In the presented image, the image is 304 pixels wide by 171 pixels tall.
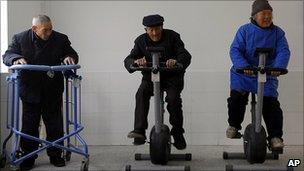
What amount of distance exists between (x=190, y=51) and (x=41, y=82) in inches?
71.7

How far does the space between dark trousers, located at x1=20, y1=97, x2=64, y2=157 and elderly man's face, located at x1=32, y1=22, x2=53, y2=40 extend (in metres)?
0.57

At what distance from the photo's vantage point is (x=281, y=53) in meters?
3.84

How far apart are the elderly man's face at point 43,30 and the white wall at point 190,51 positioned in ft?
3.91

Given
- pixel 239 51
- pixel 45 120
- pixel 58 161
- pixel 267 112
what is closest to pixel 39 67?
pixel 45 120

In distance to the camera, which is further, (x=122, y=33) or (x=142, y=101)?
(x=122, y=33)

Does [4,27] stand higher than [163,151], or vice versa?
[4,27]

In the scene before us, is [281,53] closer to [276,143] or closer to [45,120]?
[276,143]

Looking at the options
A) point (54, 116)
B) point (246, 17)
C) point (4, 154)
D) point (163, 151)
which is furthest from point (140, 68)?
point (246, 17)

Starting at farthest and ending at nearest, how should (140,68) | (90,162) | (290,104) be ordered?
1. (290,104)
2. (90,162)
3. (140,68)

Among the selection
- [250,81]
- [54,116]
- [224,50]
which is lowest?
[54,116]

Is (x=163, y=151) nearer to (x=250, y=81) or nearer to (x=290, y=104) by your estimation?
(x=250, y=81)

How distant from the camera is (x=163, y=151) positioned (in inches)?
150

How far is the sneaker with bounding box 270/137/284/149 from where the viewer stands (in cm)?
380

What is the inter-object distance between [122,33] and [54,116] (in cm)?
147
